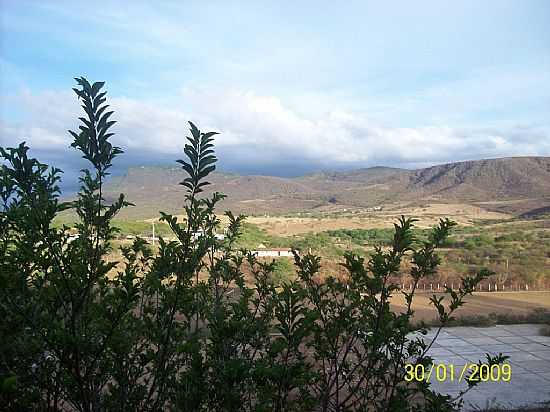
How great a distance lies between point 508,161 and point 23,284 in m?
104

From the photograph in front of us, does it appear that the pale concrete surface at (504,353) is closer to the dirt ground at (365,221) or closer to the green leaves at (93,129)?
the green leaves at (93,129)

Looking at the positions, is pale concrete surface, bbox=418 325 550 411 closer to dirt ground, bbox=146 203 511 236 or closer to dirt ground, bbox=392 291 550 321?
dirt ground, bbox=392 291 550 321

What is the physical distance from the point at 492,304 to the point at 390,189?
94.6 meters

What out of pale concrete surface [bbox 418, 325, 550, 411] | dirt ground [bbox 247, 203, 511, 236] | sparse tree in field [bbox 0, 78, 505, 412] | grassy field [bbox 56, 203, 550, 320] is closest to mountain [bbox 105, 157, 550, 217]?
dirt ground [bbox 247, 203, 511, 236]

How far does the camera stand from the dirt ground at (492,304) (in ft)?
52.5

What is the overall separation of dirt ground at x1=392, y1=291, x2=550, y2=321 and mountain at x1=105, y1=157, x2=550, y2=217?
5365cm

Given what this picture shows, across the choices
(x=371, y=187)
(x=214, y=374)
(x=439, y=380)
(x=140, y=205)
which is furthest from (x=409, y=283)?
(x=371, y=187)

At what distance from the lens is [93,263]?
7.76 feet

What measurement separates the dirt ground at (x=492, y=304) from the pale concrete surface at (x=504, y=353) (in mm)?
2876

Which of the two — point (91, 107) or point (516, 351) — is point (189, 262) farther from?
point (516, 351)

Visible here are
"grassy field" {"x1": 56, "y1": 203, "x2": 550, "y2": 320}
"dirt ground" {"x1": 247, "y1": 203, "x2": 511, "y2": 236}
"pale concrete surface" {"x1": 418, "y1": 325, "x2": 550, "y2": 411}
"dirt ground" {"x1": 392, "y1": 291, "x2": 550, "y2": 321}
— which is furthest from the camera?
"dirt ground" {"x1": 247, "y1": 203, "x2": 511, "y2": 236}

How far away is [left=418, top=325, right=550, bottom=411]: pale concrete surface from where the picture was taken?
25.2 feet

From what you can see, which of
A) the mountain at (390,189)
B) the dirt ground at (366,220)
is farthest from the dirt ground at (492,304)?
the mountain at (390,189)

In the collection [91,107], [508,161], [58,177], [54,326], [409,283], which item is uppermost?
[508,161]
